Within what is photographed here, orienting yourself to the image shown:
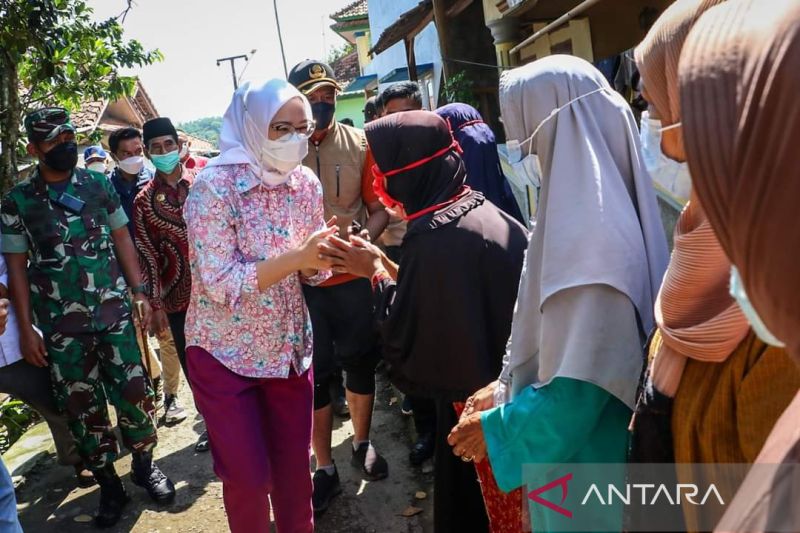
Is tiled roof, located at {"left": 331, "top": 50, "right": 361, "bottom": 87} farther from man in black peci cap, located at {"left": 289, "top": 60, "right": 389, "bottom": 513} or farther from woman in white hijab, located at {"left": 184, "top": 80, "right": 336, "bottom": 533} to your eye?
woman in white hijab, located at {"left": 184, "top": 80, "right": 336, "bottom": 533}

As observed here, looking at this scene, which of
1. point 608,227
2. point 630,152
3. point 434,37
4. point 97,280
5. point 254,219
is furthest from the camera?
point 434,37

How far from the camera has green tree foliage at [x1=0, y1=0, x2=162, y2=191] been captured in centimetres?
407

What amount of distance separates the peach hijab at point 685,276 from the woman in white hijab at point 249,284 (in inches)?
53.1

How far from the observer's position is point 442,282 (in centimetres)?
211

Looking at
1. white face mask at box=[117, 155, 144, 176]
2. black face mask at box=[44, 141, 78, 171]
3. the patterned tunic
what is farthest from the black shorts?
white face mask at box=[117, 155, 144, 176]

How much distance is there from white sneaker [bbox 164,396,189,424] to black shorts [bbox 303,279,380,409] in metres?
1.79

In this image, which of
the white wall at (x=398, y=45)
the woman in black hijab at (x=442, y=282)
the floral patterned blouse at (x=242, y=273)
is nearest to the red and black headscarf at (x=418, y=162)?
the woman in black hijab at (x=442, y=282)

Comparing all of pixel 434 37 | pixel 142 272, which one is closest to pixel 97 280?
pixel 142 272

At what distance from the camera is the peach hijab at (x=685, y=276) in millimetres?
1107

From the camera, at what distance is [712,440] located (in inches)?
45.8

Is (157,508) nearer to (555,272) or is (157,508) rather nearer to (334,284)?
(334,284)

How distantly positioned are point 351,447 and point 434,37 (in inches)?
450

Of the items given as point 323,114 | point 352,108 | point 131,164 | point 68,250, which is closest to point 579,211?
point 323,114

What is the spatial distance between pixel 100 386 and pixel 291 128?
1913 mm
